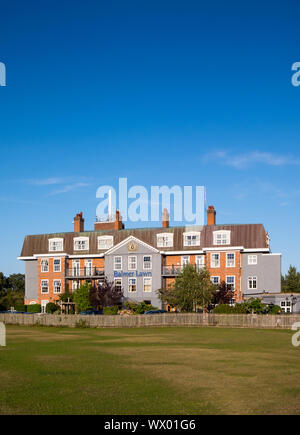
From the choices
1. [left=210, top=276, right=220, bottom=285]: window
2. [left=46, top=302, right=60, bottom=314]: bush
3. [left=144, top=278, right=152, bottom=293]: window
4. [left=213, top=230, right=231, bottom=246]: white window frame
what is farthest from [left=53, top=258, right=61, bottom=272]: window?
[left=213, top=230, right=231, bottom=246]: white window frame

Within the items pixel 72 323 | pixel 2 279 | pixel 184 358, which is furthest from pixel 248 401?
pixel 2 279

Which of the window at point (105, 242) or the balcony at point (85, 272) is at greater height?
the window at point (105, 242)

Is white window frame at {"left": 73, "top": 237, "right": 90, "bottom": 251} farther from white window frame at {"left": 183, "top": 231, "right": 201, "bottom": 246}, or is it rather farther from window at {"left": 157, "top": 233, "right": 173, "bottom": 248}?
white window frame at {"left": 183, "top": 231, "right": 201, "bottom": 246}

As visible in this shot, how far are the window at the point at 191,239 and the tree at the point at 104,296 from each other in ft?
37.0

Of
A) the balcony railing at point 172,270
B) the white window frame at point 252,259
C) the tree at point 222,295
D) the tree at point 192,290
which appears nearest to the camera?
the tree at point 192,290

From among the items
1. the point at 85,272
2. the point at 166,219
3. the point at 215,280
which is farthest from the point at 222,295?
the point at 85,272

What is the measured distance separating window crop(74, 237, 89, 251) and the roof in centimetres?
50

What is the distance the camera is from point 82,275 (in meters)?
76.4

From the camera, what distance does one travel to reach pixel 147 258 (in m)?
73.3

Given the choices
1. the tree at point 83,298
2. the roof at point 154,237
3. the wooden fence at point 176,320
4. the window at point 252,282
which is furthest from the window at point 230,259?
the wooden fence at point 176,320

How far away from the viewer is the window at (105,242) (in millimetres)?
77500

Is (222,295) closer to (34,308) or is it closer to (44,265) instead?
(34,308)

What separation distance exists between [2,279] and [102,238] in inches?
1860

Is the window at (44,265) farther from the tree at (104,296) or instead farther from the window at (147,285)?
the window at (147,285)
